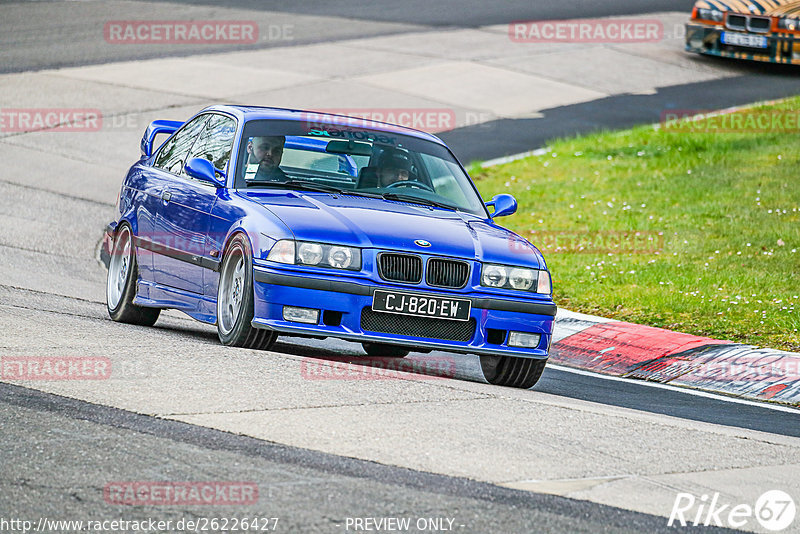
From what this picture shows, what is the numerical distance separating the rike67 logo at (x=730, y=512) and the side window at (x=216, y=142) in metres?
4.40

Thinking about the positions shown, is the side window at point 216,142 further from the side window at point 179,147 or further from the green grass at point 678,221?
the green grass at point 678,221

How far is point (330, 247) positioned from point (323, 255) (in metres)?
0.06

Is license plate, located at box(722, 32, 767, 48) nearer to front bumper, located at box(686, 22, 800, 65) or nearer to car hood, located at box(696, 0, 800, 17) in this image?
front bumper, located at box(686, 22, 800, 65)

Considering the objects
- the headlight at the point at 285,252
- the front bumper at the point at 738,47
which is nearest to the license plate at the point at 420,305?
the headlight at the point at 285,252

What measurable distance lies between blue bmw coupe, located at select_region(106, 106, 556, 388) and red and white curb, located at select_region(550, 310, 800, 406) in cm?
156

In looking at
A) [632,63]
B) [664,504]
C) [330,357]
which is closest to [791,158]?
[632,63]

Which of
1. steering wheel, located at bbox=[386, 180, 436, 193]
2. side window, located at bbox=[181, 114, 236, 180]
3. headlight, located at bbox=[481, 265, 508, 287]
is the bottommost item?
headlight, located at bbox=[481, 265, 508, 287]

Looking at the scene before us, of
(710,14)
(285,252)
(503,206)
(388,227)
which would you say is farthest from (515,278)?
(710,14)

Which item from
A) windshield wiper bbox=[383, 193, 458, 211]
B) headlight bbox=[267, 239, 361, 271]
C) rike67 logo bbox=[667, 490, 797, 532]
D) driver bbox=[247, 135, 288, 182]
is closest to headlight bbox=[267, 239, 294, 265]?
headlight bbox=[267, 239, 361, 271]

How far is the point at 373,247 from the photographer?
7727 millimetres

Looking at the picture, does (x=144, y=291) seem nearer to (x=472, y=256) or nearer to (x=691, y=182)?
(x=472, y=256)

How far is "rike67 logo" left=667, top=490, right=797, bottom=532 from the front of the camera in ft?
17.3

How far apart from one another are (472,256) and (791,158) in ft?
34.2

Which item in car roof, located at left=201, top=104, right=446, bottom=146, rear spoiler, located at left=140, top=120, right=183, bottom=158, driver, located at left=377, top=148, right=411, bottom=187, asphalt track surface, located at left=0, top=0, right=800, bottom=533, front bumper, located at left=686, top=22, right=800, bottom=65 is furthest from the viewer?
front bumper, located at left=686, top=22, right=800, bottom=65
